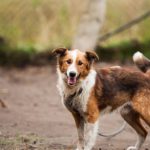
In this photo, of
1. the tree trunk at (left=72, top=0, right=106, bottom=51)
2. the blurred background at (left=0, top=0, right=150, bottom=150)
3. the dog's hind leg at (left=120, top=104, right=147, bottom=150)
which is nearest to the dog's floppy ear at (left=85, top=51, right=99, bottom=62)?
the dog's hind leg at (left=120, top=104, right=147, bottom=150)

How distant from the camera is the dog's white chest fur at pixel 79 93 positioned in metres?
10.8

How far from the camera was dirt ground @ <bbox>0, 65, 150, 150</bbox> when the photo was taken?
11.6 meters

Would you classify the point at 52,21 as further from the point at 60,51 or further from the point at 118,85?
the point at 60,51

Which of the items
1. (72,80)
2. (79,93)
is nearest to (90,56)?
(72,80)

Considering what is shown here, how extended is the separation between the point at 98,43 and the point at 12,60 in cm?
271

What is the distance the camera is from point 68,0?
917 inches

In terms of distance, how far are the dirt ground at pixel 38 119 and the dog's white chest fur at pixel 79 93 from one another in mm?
Answer: 750

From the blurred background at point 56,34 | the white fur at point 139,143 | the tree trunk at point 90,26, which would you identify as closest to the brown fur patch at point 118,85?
the white fur at point 139,143

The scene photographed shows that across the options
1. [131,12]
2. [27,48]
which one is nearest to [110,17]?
[131,12]

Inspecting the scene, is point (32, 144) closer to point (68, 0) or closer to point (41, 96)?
point (41, 96)

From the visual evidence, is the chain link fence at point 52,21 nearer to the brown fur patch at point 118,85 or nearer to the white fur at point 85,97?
A: the brown fur patch at point 118,85

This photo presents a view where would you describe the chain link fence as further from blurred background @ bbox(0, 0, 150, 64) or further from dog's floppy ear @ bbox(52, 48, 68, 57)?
dog's floppy ear @ bbox(52, 48, 68, 57)

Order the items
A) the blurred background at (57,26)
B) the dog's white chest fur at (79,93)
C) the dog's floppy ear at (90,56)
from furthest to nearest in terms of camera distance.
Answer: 1. the blurred background at (57,26)
2. the dog's white chest fur at (79,93)
3. the dog's floppy ear at (90,56)

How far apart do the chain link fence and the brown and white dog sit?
11.4 meters
